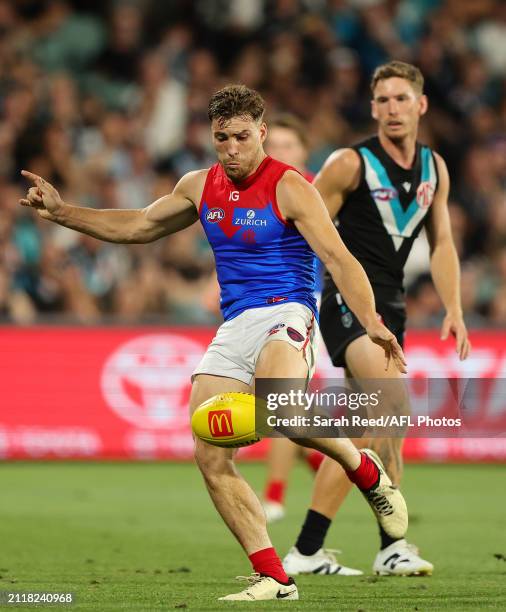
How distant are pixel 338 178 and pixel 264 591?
251cm

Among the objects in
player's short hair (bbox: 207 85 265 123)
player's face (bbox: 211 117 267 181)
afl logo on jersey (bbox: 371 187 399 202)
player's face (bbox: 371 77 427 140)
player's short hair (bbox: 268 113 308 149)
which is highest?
player's short hair (bbox: 268 113 308 149)

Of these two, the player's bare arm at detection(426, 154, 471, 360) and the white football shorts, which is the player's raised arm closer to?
the white football shorts

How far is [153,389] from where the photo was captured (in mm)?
13633

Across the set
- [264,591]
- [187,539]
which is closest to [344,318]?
[264,591]

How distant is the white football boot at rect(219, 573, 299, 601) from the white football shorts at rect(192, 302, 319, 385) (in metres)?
0.90

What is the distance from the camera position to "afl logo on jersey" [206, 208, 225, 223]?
629 centimetres

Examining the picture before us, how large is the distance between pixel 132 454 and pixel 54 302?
183 centimetres

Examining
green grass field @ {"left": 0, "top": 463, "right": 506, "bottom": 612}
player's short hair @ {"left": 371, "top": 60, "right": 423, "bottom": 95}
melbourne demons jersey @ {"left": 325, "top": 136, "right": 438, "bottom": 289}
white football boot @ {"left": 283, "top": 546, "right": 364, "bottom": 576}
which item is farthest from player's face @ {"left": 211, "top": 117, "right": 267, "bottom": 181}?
white football boot @ {"left": 283, "top": 546, "right": 364, "bottom": 576}

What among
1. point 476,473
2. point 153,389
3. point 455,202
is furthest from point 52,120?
point 476,473

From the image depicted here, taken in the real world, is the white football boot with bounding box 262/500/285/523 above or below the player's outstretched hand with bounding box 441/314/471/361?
below

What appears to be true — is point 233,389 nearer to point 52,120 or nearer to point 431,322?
point 431,322

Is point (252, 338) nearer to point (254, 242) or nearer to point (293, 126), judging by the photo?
point (254, 242)

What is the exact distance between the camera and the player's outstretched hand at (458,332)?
7.29 m

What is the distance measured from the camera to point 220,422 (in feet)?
19.1
